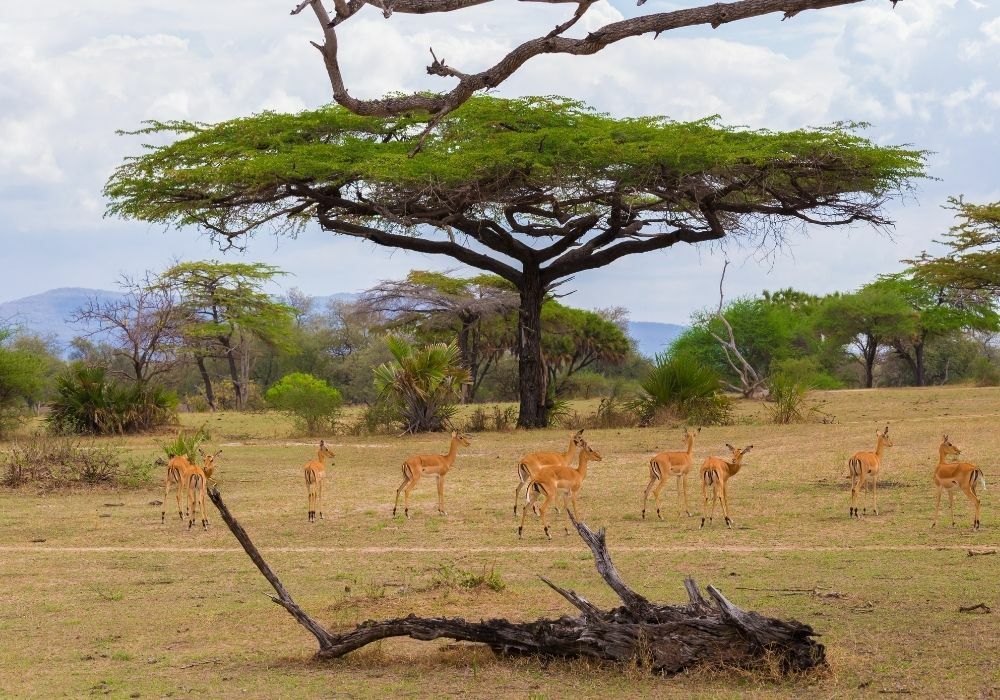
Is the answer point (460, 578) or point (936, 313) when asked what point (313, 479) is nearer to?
point (460, 578)

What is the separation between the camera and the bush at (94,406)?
30.1 meters

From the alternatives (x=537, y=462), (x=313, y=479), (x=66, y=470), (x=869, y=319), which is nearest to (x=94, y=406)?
(x=66, y=470)

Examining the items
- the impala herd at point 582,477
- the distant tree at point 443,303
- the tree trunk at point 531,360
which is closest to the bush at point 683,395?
the tree trunk at point 531,360

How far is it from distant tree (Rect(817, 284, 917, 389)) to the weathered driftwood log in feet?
163

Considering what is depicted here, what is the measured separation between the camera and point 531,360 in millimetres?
32125

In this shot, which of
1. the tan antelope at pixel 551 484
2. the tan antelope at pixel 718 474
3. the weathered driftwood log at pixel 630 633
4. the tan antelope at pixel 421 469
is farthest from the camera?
the tan antelope at pixel 421 469

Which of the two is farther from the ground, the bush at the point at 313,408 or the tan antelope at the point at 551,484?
the bush at the point at 313,408

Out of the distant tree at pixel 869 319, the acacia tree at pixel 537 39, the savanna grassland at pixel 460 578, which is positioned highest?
the distant tree at pixel 869 319

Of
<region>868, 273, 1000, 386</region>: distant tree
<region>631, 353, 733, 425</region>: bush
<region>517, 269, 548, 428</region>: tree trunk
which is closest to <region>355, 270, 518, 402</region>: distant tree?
<region>517, 269, 548, 428</region>: tree trunk

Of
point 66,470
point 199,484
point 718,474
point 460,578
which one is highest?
point 718,474

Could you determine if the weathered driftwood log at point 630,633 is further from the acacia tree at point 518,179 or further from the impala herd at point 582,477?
the acacia tree at point 518,179

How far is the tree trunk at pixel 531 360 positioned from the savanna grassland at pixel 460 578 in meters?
10.5

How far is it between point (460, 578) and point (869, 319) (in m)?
48.2

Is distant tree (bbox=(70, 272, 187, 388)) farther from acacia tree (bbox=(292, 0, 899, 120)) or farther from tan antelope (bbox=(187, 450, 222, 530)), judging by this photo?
acacia tree (bbox=(292, 0, 899, 120))
